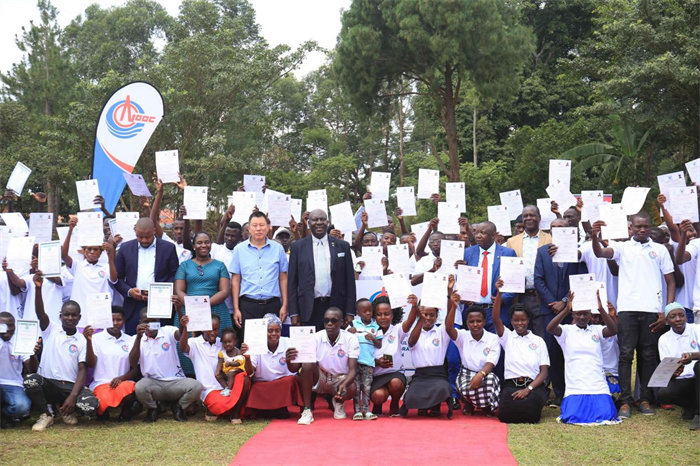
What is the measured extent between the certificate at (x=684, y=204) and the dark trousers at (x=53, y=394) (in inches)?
250

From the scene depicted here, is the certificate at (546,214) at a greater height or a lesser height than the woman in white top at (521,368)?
greater

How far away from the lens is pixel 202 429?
24.8ft

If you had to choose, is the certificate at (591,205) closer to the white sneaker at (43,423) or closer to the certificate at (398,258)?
the certificate at (398,258)

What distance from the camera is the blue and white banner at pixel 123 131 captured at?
11.1 metres

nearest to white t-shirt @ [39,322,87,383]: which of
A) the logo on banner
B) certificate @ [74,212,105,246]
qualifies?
certificate @ [74,212,105,246]

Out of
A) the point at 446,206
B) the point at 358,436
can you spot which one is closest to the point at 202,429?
the point at 358,436

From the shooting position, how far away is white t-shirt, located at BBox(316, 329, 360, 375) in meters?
8.06

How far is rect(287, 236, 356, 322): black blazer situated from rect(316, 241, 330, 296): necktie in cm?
6

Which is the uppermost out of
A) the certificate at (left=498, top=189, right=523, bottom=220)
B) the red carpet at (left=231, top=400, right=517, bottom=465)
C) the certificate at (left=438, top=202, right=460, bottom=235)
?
the certificate at (left=498, top=189, right=523, bottom=220)

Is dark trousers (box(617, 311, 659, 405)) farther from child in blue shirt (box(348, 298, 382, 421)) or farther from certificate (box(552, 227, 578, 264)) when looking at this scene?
child in blue shirt (box(348, 298, 382, 421))

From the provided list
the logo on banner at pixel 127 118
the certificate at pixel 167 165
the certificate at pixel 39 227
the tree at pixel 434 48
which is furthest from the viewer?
the tree at pixel 434 48

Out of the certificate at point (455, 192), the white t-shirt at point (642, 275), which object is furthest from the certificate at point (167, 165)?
the white t-shirt at point (642, 275)

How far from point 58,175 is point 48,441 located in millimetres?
21046

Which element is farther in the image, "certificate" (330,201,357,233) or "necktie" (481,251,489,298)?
"certificate" (330,201,357,233)
